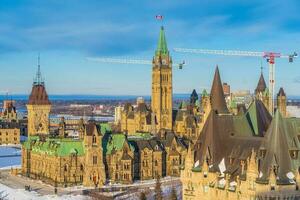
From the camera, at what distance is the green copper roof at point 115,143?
114m

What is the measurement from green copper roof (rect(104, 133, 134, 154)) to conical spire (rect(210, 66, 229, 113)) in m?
35.5

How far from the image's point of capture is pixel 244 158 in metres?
66.8

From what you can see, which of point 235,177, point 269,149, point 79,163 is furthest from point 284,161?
point 79,163

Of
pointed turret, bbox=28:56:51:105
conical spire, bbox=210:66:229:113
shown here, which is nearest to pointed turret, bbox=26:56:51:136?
pointed turret, bbox=28:56:51:105

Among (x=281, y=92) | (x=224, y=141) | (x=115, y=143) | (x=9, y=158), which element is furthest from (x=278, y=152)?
(x=9, y=158)

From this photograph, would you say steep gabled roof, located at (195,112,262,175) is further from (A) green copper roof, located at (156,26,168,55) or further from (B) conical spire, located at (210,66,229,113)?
A: (A) green copper roof, located at (156,26,168,55)

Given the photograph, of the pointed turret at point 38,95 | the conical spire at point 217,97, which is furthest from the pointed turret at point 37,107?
the conical spire at point 217,97

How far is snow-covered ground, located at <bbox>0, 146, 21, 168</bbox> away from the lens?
465ft

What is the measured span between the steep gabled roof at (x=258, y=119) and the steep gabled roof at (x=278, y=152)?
12245mm

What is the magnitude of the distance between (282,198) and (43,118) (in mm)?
101046

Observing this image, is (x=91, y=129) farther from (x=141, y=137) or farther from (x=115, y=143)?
(x=141, y=137)

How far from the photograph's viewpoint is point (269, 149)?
63375 millimetres

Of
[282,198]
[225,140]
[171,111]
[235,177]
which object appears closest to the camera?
[282,198]

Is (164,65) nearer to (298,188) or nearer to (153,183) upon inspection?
(153,183)
